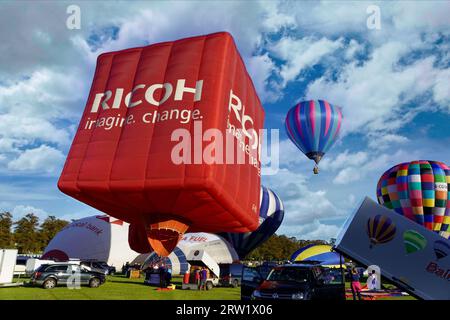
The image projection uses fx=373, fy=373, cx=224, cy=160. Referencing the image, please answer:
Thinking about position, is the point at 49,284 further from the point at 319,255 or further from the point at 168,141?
the point at 319,255

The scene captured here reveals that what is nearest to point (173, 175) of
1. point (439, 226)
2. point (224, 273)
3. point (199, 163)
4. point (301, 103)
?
point (199, 163)

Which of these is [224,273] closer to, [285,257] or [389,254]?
[389,254]

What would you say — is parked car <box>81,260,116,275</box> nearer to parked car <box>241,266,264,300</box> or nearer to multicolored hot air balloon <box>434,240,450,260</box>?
parked car <box>241,266,264,300</box>

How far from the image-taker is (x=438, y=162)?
3278 centimetres

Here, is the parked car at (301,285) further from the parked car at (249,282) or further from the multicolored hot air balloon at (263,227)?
the multicolored hot air balloon at (263,227)

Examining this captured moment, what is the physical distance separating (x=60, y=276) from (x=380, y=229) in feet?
51.6

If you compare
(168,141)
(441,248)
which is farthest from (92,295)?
(441,248)

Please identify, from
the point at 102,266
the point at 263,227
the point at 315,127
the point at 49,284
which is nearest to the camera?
the point at 49,284

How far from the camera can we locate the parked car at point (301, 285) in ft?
33.5

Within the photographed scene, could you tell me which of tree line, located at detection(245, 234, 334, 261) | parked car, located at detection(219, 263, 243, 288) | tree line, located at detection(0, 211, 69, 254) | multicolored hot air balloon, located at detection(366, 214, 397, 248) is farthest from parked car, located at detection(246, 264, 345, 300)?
tree line, located at detection(245, 234, 334, 261)

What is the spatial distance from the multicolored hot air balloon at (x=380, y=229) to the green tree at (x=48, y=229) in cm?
7444

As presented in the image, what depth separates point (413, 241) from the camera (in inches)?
476

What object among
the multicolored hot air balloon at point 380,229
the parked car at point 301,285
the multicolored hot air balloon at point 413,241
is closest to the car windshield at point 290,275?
the parked car at point 301,285
